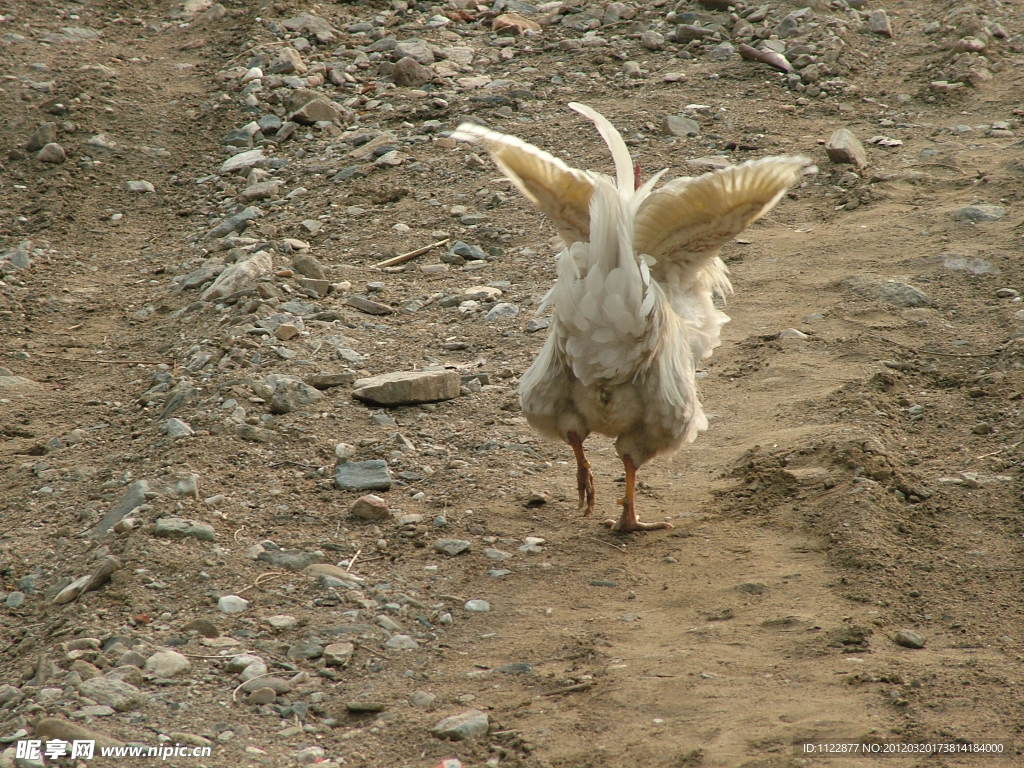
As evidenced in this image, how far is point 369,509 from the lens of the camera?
16.1 ft

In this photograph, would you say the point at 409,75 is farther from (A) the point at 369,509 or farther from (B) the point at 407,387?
(A) the point at 369,509

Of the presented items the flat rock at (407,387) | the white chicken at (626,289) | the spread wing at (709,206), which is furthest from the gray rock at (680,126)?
the spread wing at (709,206)

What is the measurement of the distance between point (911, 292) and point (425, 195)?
4.03 meters

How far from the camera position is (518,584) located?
4.53 meters

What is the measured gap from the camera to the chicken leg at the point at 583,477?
5094 millimetres

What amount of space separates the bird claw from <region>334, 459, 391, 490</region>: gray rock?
44.8 inches

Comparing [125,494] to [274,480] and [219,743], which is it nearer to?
[274,480]

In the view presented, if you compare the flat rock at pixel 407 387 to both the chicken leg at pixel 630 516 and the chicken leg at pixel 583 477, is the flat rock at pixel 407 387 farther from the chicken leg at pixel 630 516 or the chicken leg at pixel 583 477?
→ the chicken leg at pixel 630 516

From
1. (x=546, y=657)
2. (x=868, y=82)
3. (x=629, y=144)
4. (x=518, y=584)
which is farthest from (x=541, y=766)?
(x=868, y=82)

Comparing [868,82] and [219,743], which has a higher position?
[868,82]

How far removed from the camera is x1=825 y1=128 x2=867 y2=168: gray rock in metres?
8.80

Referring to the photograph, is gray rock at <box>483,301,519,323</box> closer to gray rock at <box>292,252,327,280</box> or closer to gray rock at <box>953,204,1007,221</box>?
gray rock at <box>292,252,327,280</box>

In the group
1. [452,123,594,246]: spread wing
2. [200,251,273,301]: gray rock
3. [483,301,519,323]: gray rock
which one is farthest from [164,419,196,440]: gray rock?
[483,301,519,323]: gray rock

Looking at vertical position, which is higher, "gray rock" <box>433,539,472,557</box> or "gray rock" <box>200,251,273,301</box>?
"gray rock" <box>433,539,472,557</box>
